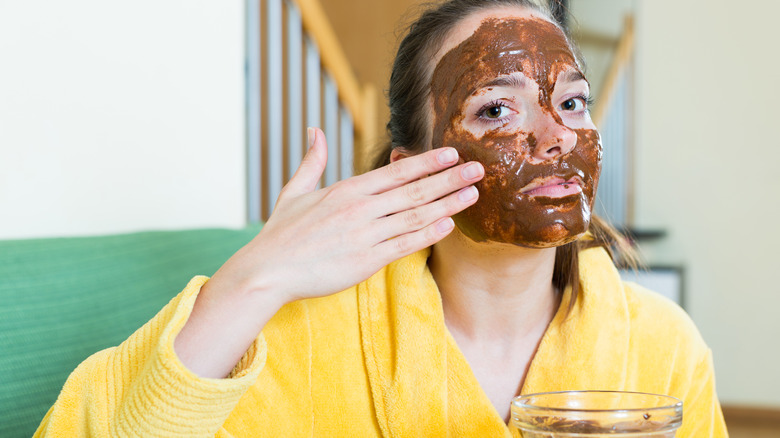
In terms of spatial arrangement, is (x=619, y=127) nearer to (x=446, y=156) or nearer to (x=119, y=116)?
(x=119, y=116)

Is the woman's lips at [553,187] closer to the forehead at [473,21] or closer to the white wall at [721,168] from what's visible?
the forehead at [473,21]

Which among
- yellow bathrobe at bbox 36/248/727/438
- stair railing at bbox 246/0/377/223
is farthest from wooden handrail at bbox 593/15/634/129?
yellow bathrobe at bbox 36/248/727/438

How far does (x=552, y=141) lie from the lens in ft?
2.99

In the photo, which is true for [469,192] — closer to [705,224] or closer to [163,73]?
[163,73]

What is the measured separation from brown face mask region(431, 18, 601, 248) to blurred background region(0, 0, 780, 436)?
0.33 metres

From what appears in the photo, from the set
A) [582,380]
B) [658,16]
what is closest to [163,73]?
[582,380]

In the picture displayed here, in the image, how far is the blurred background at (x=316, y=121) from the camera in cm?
131

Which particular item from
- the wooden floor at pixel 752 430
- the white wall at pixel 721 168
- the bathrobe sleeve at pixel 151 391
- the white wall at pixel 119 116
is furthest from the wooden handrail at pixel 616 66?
the bathrobe sleeve at pixel 151 391

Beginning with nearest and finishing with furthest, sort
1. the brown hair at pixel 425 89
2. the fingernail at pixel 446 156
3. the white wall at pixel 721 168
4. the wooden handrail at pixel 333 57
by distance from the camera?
the fingernail at pixel 446 156
the brown hair at pixel 425 89
the wooden handrail at pixel 333 57
the white wall at pixel 721 168

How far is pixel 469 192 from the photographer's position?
0.83 m

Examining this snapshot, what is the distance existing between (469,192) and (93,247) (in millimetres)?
592

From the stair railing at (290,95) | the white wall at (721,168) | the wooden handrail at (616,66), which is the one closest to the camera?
the stair railing at (290,95)

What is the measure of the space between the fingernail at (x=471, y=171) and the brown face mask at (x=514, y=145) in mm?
78

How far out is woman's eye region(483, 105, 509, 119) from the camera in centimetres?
97
